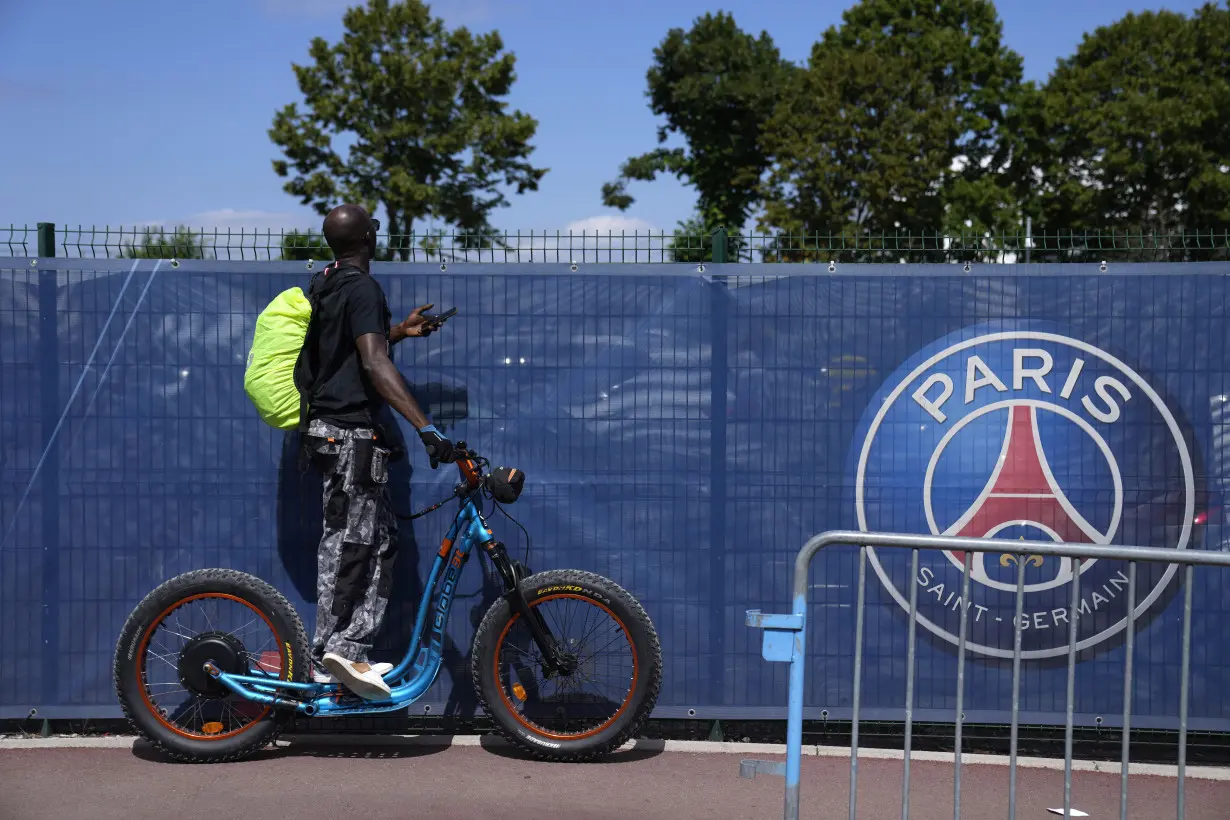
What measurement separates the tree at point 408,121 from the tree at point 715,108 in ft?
54.9

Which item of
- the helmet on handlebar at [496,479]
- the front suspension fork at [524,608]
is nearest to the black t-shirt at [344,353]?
the helmet on handlebar at [496,479]

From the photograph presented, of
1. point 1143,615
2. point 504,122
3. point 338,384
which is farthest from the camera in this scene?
point 504,122

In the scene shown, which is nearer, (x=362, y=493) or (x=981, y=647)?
(x=362, y=493)

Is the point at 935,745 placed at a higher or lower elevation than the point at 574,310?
lower

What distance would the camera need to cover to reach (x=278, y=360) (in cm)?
530

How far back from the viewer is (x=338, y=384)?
16.9 ft

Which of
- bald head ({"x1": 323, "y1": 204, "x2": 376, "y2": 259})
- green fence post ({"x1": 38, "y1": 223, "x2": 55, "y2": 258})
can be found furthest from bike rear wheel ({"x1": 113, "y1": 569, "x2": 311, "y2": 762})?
green fence post ({"x1": 38, "y1": 223, "x2": 55, "y2": 258})

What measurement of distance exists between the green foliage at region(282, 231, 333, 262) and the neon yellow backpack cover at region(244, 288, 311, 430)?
0.38 metres

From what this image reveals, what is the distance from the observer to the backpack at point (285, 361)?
523 centimetres

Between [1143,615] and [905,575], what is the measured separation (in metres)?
1.07

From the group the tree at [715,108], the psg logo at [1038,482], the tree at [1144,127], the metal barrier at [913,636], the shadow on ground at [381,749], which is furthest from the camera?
the tree at [715,108]

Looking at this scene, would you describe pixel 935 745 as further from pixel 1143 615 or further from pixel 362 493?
pixel 362 493

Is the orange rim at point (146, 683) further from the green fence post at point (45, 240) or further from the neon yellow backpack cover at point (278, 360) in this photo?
the green fence post at point (45, 240)

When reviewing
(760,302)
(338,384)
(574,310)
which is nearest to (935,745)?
(760,302)
